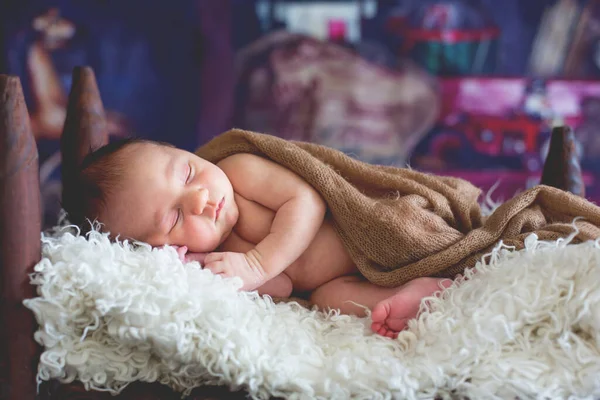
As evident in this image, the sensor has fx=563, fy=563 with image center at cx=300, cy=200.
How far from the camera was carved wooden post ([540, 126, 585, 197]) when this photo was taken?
1077mm

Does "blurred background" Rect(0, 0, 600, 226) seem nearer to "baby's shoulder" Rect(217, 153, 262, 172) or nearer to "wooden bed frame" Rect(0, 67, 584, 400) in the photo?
"baby's shoulder" Rect(217, 153, 262, 172)

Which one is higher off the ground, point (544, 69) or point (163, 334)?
point (544, 69)

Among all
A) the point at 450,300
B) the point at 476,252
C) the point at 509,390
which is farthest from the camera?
the point at 476,252

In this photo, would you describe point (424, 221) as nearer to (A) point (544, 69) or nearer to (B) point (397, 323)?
(B) point (397, 323)

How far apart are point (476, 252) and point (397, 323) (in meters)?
0.17

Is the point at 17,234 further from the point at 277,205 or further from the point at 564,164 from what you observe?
the point at 564,164

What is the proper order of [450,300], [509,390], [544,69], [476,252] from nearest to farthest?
[509,390], [450,300], [476,252], [544,69]

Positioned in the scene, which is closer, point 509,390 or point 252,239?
point 509,390

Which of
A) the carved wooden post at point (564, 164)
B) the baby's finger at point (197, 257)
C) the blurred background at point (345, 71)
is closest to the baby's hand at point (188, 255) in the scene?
the baby's finger at point (197, 257)

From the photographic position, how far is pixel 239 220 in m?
0.91

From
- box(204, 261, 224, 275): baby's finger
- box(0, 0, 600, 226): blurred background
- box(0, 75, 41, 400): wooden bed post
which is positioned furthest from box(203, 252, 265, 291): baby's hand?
box(0, 0, 600, 226): blurred background

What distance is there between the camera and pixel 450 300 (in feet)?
2.33

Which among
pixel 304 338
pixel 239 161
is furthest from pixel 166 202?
pixel 304 338

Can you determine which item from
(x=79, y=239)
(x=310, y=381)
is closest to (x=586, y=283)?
(x=310, y=381)
